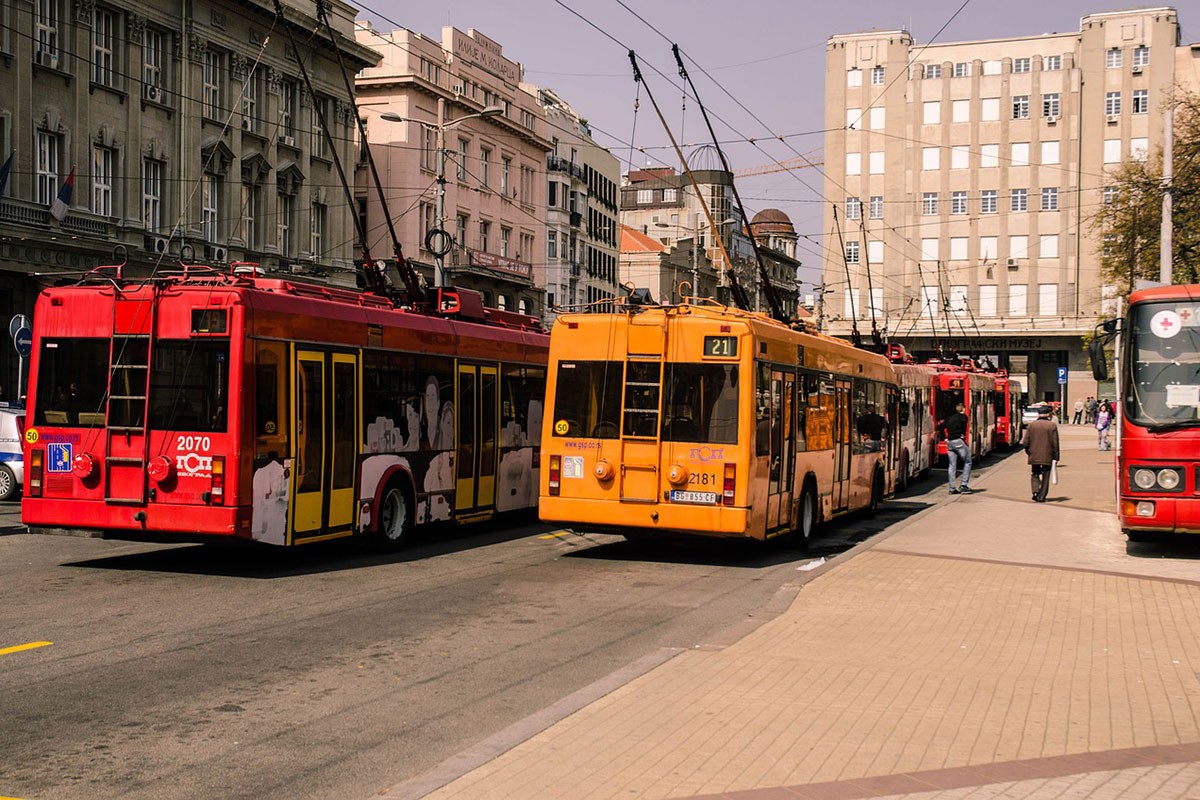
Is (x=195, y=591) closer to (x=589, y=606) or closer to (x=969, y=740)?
(x=589, y=606)

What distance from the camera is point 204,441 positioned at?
12867mm

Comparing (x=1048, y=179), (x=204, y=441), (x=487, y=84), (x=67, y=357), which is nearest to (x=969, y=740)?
(x=204, y=441)

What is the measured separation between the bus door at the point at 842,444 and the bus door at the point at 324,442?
24.1ft

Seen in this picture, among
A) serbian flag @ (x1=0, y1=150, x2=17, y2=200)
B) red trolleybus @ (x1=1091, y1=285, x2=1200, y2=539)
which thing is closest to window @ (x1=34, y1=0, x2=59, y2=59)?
serbian flag @ (x1=0, y1=150, x2=17, y2=200)

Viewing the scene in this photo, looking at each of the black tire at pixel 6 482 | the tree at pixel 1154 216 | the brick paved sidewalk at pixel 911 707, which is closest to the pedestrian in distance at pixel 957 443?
the tree at pixel 1154 216

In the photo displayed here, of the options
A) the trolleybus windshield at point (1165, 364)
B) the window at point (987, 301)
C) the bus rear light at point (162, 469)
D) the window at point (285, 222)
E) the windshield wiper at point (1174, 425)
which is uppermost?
the window at point (987, 301)

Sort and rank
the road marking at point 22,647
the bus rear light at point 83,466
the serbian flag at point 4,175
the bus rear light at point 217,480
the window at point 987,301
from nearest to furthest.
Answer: the road marking at point 22,647
the bus rear light at point 217,480
the bus rear light at point 83,466
the serbian flag at point 4,175
the window at point 987,301

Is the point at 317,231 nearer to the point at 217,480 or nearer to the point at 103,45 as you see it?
the point at 103,45

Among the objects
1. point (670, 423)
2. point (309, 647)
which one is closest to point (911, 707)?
point (309, 647)

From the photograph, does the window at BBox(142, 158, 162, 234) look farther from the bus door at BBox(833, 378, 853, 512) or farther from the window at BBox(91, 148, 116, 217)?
the bus door at BBox(833, 378, 853, 512)

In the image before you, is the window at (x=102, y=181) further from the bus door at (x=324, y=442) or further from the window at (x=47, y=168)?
the bus door at (x=324, y=442)

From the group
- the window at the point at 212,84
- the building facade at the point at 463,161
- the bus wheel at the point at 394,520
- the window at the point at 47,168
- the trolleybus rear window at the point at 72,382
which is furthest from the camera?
the building facade at the point at 463,161

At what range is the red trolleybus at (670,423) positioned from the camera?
14.6 metres

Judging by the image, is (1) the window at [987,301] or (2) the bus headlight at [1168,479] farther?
(1) the window at [987,301]
